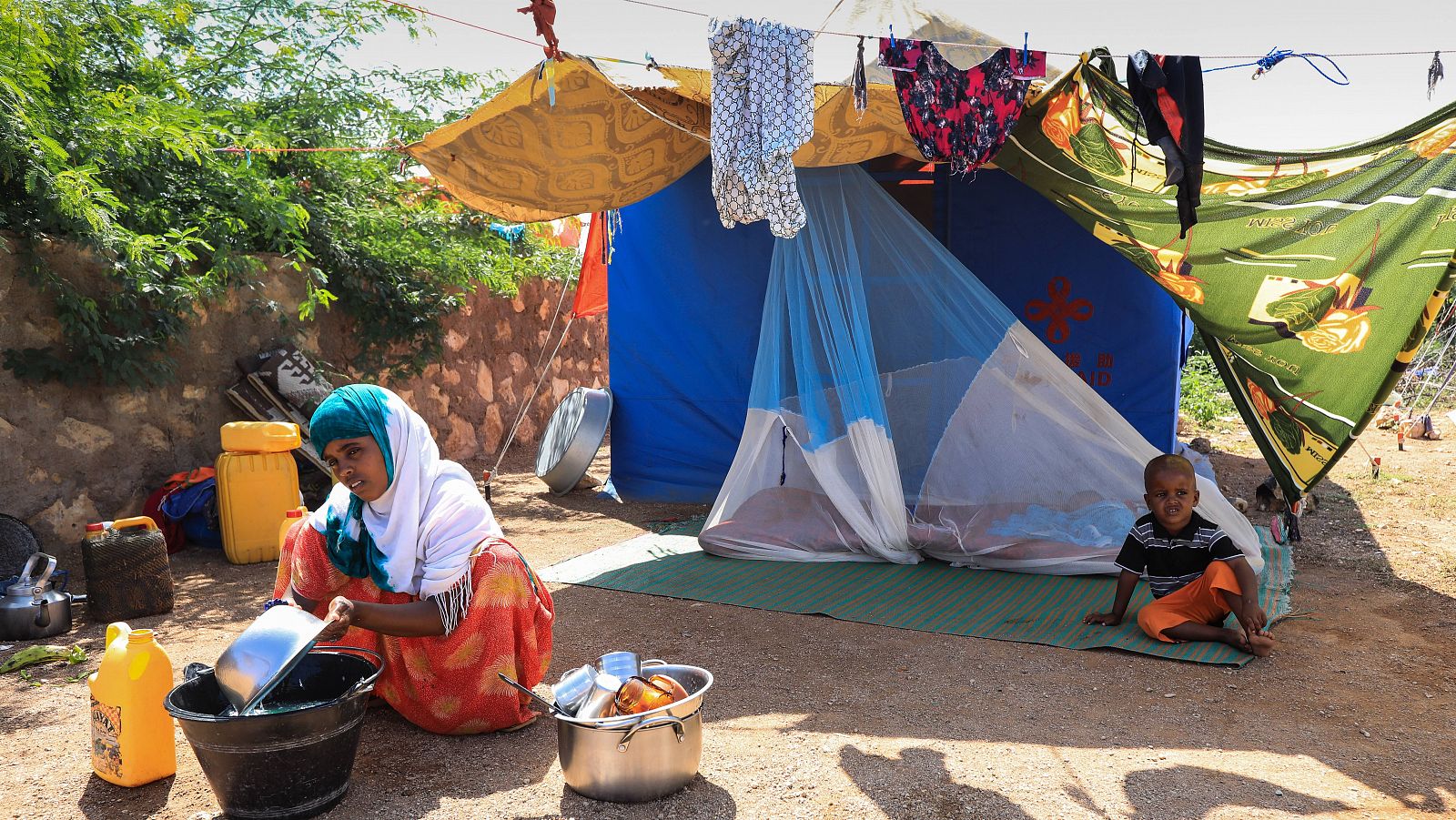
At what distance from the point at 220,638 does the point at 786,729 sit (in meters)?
2.22

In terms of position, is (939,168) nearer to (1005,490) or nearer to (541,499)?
(1005,490)

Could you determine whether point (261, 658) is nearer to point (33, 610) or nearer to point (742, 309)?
point (33, 610)

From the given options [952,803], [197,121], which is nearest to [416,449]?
[952,803]

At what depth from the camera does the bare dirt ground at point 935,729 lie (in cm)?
233

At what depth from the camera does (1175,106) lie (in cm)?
376

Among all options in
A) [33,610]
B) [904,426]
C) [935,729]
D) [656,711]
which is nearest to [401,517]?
[656,711]

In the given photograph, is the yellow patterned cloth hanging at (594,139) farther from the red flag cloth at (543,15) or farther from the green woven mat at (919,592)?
the green woven mat at (919,592)

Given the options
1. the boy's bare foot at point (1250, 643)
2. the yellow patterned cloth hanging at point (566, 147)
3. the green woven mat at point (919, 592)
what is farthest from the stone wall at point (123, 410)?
the boy's bare foot at point (1250, 643)

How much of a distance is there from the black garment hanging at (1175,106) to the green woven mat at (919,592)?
165cm

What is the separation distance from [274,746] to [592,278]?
558 cm

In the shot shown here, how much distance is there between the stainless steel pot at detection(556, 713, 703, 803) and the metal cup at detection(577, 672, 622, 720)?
0.04m

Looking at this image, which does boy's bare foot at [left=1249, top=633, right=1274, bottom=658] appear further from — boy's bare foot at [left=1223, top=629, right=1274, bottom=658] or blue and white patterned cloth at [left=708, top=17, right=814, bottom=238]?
blue and white patterned cloth at [left=708, top=17, right=814, bottom=238]

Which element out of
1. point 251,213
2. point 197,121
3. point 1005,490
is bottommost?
point 1005,490

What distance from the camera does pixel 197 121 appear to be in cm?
503
